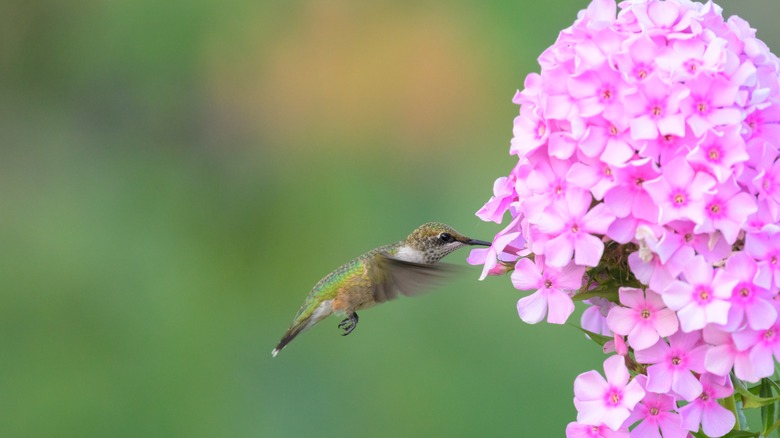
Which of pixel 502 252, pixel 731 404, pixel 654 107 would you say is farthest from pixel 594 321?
pixel 654 107

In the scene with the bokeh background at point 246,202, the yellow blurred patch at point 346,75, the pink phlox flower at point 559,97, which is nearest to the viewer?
the pink phlox flower at point 559,97

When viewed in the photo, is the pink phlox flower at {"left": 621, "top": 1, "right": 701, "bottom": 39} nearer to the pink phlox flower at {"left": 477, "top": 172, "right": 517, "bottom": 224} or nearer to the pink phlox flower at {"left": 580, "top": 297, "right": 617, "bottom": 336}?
the pink phlox flower at {"left": 477, "top": 172, "right": 517, "bottom": 224}

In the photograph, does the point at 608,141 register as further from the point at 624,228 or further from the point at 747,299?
the point at 747,299

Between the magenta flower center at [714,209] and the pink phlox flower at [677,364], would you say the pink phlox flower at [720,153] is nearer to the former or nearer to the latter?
the magenta flower center at [714,209]

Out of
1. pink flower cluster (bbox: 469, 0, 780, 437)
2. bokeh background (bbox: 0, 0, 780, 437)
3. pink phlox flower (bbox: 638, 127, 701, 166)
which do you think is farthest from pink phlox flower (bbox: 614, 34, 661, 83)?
bokeh background (bbox: 0, 0, 780, 437)

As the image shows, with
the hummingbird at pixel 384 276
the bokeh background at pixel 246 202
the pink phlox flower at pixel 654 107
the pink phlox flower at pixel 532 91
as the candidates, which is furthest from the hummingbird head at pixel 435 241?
the bokeh background at pixel 246 202

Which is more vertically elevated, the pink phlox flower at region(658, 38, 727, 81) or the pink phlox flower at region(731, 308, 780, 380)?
the pink phlox flower at region(658, 38, 727, 81)

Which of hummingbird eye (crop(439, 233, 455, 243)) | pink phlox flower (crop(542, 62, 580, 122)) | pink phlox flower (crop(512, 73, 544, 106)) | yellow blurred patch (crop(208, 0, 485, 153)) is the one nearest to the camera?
pink phlox flower (crop(542, 62, 580, 122))
